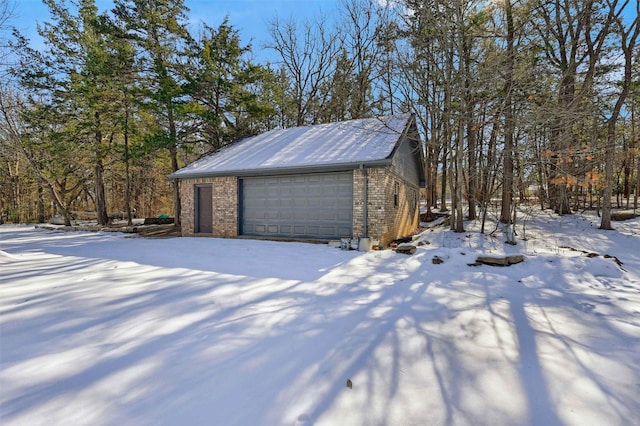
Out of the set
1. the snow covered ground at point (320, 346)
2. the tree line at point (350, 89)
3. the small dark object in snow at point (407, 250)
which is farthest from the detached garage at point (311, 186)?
the snow covered ground at point (320, 346)

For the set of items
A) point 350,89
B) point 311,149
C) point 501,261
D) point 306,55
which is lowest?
point 501,261

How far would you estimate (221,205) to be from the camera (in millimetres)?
11453

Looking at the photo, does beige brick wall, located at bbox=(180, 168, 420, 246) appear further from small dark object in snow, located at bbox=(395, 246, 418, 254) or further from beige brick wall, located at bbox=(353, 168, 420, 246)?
small dark object in snow, located at bbox=(395, 246, 418, 254)

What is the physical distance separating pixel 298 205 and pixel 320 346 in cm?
761

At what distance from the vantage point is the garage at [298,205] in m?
9.66

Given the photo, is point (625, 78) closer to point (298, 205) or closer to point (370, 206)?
point (370, 206)

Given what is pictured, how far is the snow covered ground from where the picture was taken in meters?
2.03

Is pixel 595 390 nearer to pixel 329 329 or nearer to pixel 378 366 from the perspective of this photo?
pixel 378 366

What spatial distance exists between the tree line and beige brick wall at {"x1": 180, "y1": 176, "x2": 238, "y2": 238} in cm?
395

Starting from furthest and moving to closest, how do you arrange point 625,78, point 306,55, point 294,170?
point 306,55, point 625,78, point 294,170

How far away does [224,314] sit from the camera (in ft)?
12.1

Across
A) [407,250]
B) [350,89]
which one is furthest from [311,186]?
[350,89]

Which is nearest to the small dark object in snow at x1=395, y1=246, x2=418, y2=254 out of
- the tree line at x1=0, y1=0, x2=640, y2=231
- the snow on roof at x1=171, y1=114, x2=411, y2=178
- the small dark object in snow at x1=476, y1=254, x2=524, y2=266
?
the small dark object in snow at x1=476, y1=254, x2=524, y2=266

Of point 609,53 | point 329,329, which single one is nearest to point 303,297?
point 329,329
